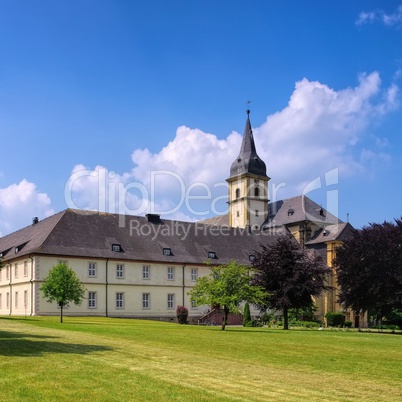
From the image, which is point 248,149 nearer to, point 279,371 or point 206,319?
point 206,319

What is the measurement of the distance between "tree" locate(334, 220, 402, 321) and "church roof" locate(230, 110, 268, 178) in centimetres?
4293

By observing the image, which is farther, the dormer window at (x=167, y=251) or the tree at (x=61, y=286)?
the dormer window at (x=167, y=251)

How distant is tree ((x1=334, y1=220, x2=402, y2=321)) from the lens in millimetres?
47500

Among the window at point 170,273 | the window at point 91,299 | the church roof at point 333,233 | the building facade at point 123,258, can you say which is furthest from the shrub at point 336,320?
the window at point 91,299

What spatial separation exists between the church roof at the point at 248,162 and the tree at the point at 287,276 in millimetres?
45531

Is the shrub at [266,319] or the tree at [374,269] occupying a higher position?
the tree at [374,269]

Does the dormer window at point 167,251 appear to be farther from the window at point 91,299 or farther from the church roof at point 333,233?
the church roof at point 333,233

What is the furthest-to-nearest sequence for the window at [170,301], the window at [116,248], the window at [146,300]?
the window at [170,301] < the window at [146,300] < the window at [116,248]

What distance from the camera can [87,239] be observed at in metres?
59.0

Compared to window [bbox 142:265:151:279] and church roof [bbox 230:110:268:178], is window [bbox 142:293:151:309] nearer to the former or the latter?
window [bbox 142:265:151:279]

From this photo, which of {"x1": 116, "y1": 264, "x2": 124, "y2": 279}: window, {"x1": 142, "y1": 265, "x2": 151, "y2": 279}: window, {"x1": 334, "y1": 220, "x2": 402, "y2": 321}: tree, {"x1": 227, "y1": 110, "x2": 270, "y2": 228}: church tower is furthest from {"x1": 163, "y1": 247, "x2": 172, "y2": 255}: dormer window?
{"x1": 227, "y1": 110, "x2": 270, "y2": 228}: church tower

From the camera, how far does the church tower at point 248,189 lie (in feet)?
298

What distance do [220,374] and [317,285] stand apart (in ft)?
110

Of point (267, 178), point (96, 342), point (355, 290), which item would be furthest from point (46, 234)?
point (267, 178)
